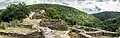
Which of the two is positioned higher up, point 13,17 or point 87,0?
point 13,17

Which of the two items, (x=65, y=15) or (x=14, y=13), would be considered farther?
(x=65, y=15)

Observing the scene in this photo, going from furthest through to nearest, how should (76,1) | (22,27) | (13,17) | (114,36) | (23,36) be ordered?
(76,1), (13,17), (22,27), (114,36), (23,36)

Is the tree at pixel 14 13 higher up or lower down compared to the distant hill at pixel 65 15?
higher up

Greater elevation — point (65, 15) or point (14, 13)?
point (14, 13)

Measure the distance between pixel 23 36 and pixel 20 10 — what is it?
28.6 ft

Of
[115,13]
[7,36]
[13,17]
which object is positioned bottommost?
[115,13]

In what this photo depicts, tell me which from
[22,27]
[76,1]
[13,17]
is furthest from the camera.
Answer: [76,1]

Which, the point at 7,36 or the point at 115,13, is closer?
the point at 7,36

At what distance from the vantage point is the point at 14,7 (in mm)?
18391

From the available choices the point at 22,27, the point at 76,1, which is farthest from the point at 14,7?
the point at 76,1

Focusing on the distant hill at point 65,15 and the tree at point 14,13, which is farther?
the distant hill at point 65,15

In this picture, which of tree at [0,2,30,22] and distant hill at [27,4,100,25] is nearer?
tree at [0,2,30,22]

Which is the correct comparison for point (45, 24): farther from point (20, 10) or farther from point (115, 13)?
point (115, 13)

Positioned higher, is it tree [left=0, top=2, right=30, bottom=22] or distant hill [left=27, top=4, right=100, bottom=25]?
tree [left=0, top=2, right=30, bottom=22]
